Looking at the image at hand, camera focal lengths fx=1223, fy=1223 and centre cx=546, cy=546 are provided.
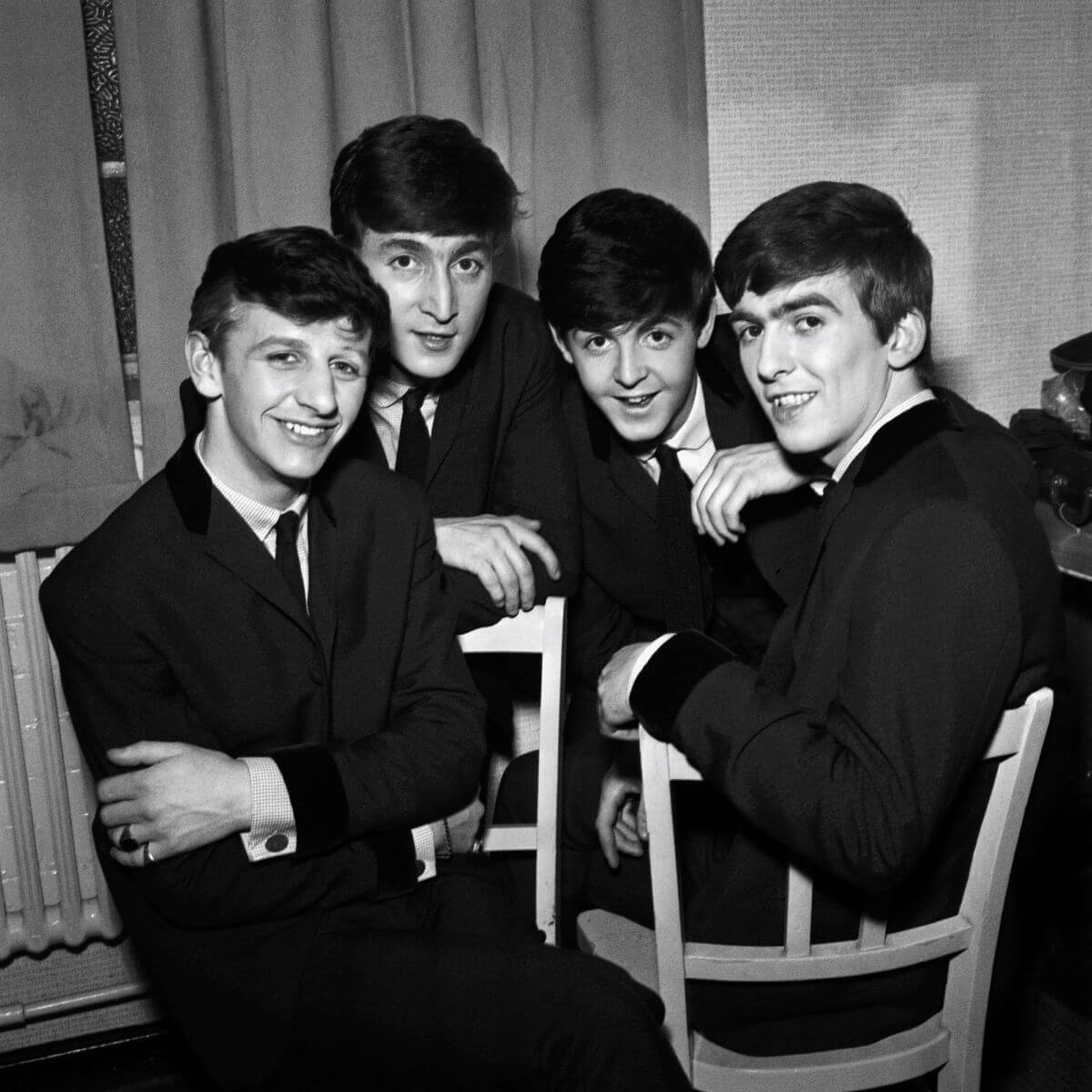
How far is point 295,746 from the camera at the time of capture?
4.31ft

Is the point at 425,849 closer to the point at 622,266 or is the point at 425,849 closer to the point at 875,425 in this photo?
the point at 875,425

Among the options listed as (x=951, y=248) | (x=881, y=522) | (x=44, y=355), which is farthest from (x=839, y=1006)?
(x=951, y=248)

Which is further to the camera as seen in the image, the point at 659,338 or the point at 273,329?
the point at 659,338

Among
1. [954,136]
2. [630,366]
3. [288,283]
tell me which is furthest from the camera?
[954,136]

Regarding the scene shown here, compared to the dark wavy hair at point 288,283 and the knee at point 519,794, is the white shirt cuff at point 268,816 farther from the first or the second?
the knee at point 519,794

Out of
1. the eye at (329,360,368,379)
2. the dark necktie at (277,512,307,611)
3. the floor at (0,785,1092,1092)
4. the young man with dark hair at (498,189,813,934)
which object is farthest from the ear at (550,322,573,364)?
the floor at (0,785,1092,1092)

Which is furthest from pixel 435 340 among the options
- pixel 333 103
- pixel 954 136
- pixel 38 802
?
pixel 954 136

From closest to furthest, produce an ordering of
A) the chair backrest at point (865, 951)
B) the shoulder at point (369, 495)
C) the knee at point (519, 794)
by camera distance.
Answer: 1. the chair backrest at point (865, 951)
2. the shoulder at point (369, 495)
3. the knee at point (519, 794)

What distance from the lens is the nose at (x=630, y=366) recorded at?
1703mm

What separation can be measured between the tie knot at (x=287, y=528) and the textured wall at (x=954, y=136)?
120 centimetres

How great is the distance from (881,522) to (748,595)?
0.65 m

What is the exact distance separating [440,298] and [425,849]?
72 centimetres

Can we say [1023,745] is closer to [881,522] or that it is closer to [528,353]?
[881,522]

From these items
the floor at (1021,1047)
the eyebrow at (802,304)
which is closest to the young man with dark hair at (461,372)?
the eyebrow at (802,304)
